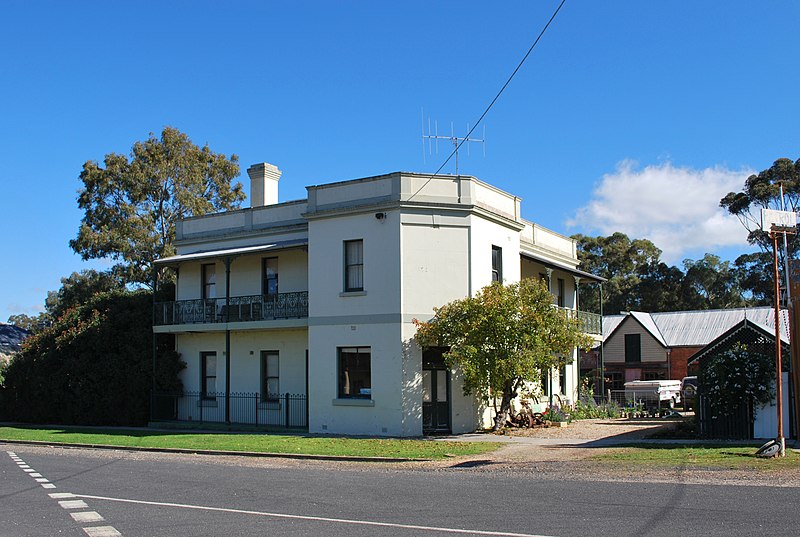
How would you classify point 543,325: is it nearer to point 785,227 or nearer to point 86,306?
point 785,227

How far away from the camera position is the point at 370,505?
11.7 meters

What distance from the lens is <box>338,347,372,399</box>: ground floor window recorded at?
81.3 ft

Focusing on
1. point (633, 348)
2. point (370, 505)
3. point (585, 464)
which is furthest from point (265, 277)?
point (633, 348)

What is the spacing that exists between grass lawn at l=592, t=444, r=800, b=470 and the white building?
7453 mm

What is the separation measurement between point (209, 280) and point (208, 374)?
3588 millimetres

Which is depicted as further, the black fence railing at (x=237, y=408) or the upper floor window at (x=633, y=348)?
the upper floor window at (x=633, y=348)

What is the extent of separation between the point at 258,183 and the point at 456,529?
77.4 ft

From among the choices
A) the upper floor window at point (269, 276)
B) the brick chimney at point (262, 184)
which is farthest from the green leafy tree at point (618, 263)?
the upper floor window at point (269, 276)

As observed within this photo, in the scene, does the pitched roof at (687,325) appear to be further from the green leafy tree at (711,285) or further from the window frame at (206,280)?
the window frame at (206,280)

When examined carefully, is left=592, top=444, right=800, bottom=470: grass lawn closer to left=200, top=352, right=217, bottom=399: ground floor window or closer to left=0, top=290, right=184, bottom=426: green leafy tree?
left=200, top=352, right=217, bottom=399: ground floor window

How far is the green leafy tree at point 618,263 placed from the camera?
71812 mm

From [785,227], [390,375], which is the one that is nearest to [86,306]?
[390,375]

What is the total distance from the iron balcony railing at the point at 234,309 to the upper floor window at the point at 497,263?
631cm

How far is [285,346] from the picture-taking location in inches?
1109
